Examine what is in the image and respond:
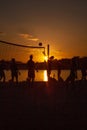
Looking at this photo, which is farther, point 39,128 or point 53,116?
point 53,116

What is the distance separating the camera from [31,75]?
26.0 m

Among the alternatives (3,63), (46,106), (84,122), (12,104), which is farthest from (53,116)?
(3,63)

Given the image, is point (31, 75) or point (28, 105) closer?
point (28, 105)

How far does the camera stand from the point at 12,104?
688 inches

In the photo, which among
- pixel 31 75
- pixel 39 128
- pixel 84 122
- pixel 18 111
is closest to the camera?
pixel 39 128

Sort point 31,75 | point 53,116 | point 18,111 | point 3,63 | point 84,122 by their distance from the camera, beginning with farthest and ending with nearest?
point 3,63
point 31,75
point 18,111
point 53,116
point 84,122

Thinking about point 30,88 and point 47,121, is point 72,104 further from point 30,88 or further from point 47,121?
point 30,88

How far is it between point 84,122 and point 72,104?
15.3 ft

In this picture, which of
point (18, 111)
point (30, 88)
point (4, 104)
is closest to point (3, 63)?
point (30, 88)

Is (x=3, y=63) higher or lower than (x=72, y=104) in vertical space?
higher

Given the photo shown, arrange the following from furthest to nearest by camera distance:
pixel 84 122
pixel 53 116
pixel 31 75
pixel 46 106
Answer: pixel 31 75 < pixel 46 106 < pixel 53 116 < pixel 84 122

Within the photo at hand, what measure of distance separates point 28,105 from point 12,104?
2.60 ft

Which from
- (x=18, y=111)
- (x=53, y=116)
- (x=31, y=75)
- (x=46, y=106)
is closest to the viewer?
(x=53, y=116)

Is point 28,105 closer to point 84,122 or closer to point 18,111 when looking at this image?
point 18,111
